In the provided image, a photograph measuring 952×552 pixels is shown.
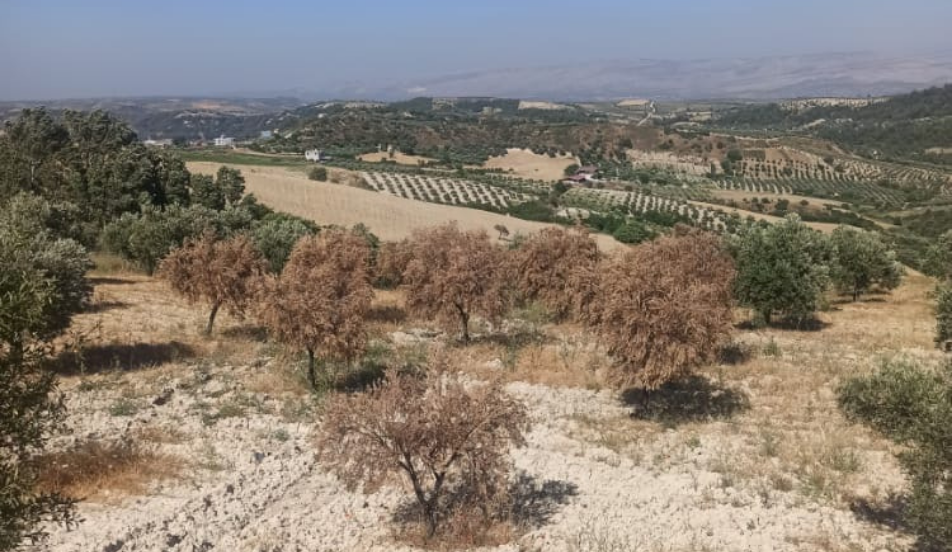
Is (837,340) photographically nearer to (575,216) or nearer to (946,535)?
(946,535)

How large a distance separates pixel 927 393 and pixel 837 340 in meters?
21.0

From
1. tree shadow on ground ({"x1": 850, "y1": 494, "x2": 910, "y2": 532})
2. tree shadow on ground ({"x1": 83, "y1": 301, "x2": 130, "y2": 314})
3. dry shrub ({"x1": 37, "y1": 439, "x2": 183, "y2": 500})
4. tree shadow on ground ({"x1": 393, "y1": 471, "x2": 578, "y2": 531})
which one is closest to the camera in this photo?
tree shadow on ground ({"x1": 850, "y1": 494, "x2": 910, "y2": 532})

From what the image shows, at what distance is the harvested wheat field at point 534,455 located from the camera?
15.4m

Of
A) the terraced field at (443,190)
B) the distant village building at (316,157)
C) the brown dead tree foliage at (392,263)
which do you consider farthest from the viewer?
the distant village building at (316,157)

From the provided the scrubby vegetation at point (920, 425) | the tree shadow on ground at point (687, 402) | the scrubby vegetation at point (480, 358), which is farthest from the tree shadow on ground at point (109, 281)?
the scrubby vegetation at point (920, 425)

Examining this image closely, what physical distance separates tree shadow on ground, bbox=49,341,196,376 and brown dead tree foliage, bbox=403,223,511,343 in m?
10.0

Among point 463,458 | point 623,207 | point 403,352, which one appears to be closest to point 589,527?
point 463,458

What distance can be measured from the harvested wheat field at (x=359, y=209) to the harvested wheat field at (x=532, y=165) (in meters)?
80.4

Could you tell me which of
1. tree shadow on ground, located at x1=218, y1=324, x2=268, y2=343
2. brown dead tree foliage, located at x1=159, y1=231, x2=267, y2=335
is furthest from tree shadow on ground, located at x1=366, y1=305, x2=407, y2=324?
brown dead tree foliage, located at x1=159, y1=231, x2=267, y2=335

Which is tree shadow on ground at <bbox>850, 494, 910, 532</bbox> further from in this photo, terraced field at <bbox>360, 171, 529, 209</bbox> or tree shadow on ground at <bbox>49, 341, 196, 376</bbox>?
terraced field at <bbox>360, 171, 529, 209</bbox>

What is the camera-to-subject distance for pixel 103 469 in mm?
17500

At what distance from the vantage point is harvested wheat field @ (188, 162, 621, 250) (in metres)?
83.1

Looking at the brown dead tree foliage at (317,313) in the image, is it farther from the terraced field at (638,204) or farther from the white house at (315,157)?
the white house at (315,157)

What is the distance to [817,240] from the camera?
4778 cm
